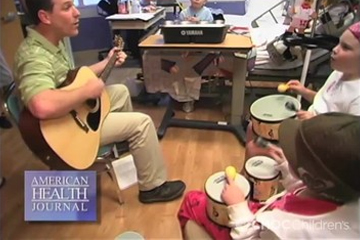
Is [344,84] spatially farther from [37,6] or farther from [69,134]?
[37,6]

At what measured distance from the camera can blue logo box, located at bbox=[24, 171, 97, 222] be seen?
1.66 metres

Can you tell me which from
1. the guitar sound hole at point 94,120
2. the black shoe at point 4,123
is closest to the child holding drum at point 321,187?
the guitar sound hole at point 94,120

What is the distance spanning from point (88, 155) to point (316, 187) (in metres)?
1.05

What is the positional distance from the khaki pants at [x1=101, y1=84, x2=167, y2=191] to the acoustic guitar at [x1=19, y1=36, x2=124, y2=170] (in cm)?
7

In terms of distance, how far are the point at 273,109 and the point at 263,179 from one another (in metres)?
0.44

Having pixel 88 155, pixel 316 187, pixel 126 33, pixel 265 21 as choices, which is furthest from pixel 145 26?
pixel 316 187

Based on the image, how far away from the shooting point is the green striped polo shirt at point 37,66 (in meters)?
1.36

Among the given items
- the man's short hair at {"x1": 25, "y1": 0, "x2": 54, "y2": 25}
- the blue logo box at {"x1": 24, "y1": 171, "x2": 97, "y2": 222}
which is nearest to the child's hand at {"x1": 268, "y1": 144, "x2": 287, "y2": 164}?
the blue logo box at {"x1": 24, "y1": 171, "x2": 97, "y2": 222}

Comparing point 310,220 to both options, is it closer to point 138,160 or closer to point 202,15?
point 138,160

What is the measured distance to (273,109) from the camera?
153 centimetres

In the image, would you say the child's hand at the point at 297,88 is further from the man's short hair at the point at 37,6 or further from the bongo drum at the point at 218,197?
the man's short hair at the point at 37,6

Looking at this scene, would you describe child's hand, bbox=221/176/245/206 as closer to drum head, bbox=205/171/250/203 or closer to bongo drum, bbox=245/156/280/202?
drum head, bbox=205/171/250/203

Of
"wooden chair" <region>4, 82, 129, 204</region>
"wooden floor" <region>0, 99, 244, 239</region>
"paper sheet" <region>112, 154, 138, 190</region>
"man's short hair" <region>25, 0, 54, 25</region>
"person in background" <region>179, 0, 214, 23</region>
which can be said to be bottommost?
Result: "wooden floor" <region>0, 99, 244, 239</region>

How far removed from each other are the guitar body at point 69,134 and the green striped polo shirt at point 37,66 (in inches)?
2.5
